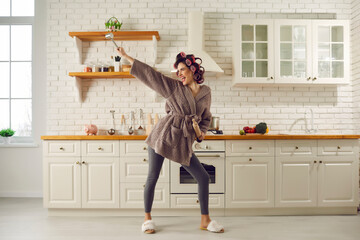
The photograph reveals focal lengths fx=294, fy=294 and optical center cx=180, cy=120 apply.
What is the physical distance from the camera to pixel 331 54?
3.58m

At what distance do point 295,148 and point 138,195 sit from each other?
68.7 inches

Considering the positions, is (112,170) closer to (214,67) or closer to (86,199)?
(86,199)

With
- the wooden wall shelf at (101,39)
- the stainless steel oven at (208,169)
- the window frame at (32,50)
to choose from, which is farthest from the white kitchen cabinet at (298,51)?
the window frame at (32,50)

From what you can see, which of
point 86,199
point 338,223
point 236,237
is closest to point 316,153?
point 338,223

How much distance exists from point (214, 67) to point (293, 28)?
111 cm

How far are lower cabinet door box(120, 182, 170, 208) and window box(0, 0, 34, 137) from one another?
1.97m

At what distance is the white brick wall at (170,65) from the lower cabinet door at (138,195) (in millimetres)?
1053

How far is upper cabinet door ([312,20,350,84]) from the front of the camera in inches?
140

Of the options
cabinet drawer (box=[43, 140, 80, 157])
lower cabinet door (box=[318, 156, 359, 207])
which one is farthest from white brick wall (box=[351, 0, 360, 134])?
cabinet drawer (box=[43, 140, 80, 157])

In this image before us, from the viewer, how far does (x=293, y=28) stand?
140 inches

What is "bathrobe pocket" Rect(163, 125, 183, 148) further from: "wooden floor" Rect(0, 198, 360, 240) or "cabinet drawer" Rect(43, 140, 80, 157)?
"cabinet drawer" Rect(43, 140, 80, 157)

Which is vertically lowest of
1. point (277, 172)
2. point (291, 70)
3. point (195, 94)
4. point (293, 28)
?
point (277, 172)

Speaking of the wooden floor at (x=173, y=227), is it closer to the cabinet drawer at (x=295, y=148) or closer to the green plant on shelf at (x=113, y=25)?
the cabinet drawer at (x=295, y=148)

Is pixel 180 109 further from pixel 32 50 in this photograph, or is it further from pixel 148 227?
pixel 32 50
